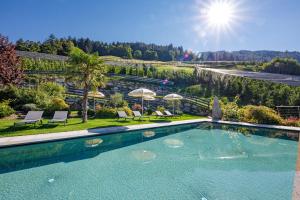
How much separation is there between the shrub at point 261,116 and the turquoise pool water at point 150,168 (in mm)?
4289

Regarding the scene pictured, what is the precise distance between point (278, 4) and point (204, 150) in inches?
301

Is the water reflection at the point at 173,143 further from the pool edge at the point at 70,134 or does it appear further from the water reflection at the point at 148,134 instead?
the pool edge at the point at 70,134

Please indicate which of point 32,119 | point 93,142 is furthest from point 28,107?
point 93,142

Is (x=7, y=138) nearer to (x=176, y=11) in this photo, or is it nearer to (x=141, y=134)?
(x=141, y=134)

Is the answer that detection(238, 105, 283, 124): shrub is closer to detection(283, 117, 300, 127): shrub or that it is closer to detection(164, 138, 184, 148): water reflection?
detection(283, 117, 300, 127): shrub

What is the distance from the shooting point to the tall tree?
1603 cm

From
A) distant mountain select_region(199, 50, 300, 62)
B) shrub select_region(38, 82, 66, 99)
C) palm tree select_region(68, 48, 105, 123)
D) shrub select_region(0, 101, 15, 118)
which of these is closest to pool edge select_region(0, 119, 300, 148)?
palm tree select_region(68, 48, 105, 123)

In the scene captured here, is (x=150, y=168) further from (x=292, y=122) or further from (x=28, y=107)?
(x=292, y=122)

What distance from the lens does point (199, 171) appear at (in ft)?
28.5

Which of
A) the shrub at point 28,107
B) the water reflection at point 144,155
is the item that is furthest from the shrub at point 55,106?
the water reflection at point 144,155

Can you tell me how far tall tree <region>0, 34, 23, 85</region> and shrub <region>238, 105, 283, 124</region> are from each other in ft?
57.4

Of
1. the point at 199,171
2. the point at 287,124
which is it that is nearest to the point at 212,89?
the point at 287,124

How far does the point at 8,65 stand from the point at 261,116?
18.6m

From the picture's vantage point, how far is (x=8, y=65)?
16.8 m
